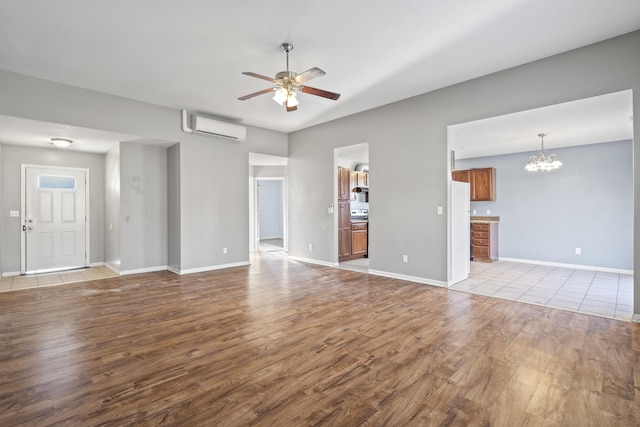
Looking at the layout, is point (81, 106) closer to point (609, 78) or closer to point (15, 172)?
point (15, 172)

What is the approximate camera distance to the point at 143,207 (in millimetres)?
5871

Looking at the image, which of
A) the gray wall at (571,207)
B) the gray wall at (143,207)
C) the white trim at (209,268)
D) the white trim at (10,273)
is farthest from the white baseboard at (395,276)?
the white trim at (10,273)

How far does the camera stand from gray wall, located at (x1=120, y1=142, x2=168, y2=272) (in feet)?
18.5

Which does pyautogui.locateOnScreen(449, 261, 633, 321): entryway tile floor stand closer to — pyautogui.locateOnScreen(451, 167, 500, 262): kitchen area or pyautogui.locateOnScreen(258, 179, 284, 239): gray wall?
Answer: pyautogui.locateOnScreen(451, 167, 500, 262): kitchen area

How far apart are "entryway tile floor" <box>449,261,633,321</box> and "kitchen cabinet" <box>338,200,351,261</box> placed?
8.60 ft

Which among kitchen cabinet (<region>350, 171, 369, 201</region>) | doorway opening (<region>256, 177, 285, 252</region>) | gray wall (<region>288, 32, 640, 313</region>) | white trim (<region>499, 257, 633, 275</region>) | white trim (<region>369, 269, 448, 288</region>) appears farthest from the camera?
doorway opening (<region>256, 177, 285, 252</region>)

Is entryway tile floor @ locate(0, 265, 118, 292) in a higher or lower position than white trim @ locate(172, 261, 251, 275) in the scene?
lower

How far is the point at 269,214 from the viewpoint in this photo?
1198 cm

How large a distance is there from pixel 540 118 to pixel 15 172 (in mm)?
8849

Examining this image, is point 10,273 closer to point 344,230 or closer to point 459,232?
point 344,230

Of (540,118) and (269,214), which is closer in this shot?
(540,118)

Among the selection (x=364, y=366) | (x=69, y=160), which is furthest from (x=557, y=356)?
(x=69, y=160)

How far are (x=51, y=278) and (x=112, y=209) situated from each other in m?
1.52

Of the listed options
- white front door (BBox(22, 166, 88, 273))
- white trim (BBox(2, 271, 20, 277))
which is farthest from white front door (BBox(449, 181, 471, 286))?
white trim (BBox(2, 271, 20, 277))
